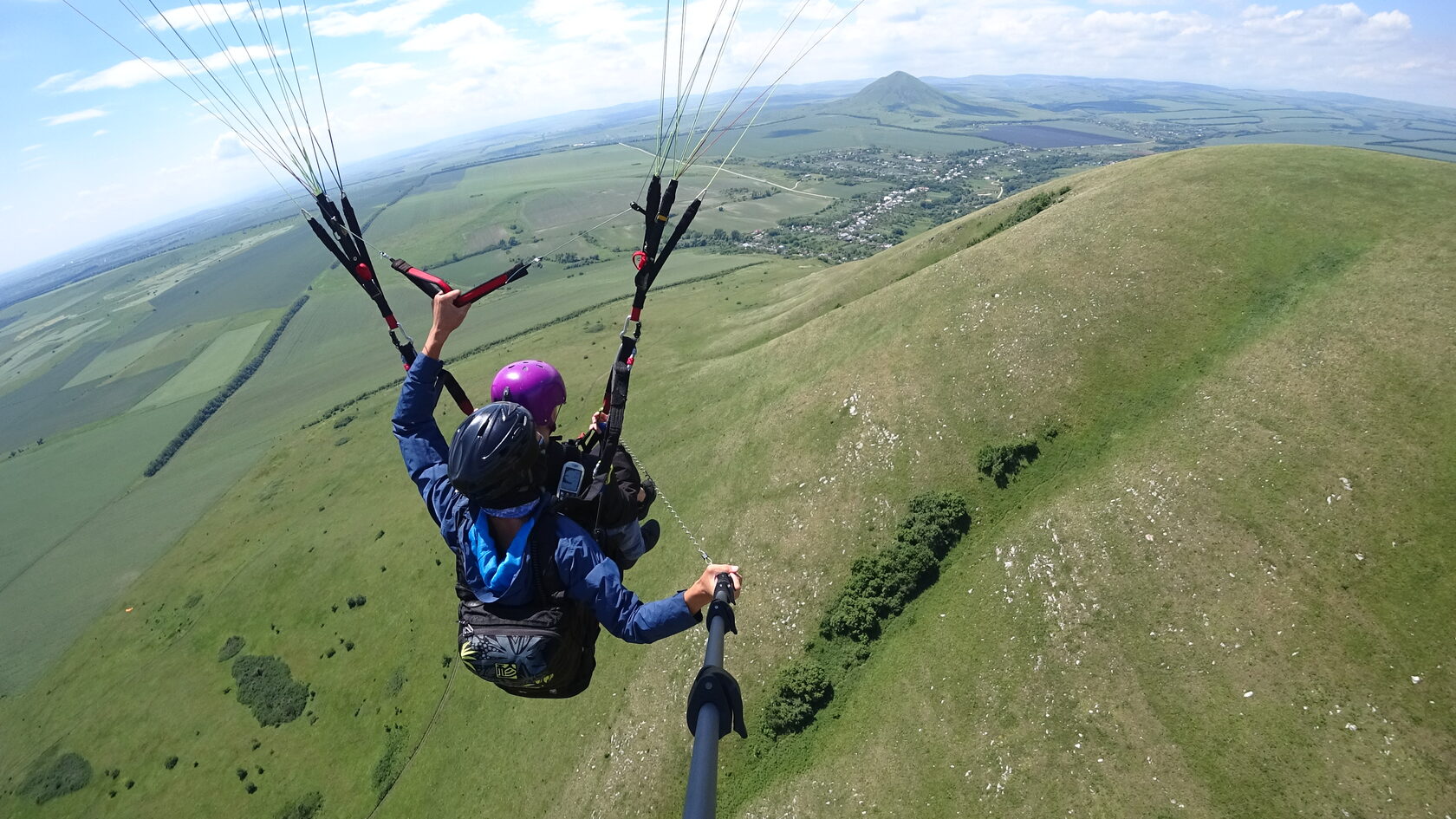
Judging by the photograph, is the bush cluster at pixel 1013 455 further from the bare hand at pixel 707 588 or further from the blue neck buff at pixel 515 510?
the blue neck buff at pixel 515 510

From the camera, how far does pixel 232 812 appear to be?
39.8 meters

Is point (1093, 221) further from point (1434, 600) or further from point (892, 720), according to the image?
point (892, 720)

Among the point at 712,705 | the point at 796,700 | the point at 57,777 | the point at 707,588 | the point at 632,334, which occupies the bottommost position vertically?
the point at 57,777

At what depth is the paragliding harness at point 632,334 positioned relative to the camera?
7727 mm

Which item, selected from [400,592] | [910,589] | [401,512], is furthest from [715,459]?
[401,512]

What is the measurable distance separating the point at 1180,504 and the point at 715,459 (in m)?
29.8

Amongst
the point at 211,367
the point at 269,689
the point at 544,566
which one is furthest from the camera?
the point at 211,367

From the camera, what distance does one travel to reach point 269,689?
159ft

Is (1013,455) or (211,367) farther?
(211,367)

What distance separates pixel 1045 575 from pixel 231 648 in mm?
→ 73127

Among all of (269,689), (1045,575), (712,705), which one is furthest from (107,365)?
(712,705)

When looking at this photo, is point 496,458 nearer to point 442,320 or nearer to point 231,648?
point 442,320

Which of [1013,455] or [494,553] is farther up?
[494,553]

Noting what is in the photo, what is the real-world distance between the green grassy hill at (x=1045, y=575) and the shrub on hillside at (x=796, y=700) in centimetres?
71
